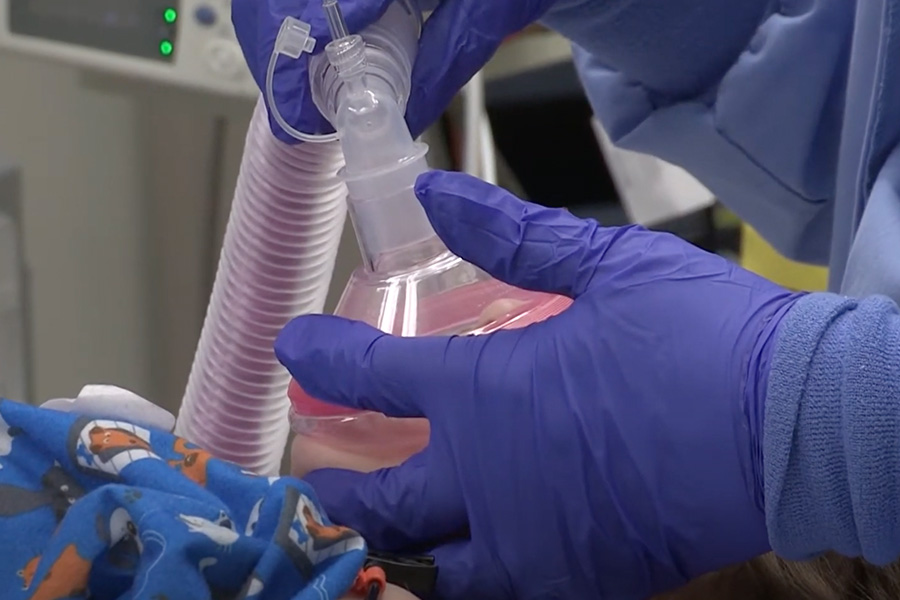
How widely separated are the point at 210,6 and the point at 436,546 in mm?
801

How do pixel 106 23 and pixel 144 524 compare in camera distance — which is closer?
pixel 144 524

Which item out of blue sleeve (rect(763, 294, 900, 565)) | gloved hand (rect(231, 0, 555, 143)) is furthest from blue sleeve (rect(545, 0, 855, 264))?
blue sleeve (rect(763, 294, 900, 565))

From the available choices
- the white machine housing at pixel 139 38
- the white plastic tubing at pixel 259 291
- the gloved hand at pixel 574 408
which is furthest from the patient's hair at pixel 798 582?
the white machine housing at pixel 139 38

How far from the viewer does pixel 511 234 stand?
59cm

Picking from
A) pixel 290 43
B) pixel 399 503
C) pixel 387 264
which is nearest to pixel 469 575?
pixel 399 503

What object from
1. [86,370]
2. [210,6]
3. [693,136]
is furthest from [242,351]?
[86,370]

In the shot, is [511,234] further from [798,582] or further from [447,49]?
[798,582]

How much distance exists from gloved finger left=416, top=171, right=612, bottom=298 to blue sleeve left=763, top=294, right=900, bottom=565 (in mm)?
127

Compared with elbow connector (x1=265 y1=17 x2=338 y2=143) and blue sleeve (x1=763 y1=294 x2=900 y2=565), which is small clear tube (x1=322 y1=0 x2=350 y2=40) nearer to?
elbow connector (x1=265 y1=17 x2=338 y2=143)

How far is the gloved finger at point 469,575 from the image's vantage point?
590mm

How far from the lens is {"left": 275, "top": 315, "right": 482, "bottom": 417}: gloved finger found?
59 centimetres

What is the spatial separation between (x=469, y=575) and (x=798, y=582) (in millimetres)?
233

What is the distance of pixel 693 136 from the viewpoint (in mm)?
967

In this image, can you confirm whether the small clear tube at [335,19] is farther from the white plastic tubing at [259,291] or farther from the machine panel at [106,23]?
the machine panel at [106,23]
